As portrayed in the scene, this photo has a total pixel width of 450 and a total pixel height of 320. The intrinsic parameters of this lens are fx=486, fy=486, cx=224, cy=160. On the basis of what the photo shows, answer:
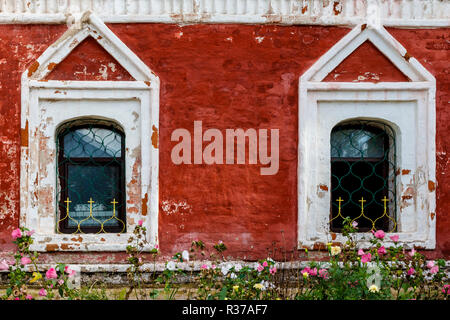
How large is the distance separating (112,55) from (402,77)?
2965mm

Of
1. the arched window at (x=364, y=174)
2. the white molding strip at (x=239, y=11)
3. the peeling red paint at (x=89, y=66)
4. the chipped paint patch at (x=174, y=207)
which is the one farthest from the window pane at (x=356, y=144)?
the peeling red paint at (x=89, y=66)

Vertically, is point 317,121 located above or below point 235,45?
below

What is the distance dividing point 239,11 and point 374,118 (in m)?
1.77

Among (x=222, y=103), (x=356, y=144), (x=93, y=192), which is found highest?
(x=222, y=103)

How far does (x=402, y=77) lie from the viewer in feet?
16.4

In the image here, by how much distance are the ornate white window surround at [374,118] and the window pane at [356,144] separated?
215 millimetres

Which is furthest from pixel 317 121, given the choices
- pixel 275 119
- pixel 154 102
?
pixel 154 102

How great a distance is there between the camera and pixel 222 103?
492 centimetres

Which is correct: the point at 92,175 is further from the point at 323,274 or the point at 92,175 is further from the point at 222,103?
the point at 323,274

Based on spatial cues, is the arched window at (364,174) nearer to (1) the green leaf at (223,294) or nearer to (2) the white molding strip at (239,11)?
(2) the white molding strip at (239,11)

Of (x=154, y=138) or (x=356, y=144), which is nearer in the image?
(x=154, y=138)

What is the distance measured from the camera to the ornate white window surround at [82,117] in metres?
4.81

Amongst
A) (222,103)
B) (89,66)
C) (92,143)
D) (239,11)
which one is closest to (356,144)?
(222,103)

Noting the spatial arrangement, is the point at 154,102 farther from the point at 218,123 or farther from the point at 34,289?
the point at 34,289
